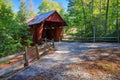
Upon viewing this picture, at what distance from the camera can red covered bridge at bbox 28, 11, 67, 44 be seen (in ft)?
64.0

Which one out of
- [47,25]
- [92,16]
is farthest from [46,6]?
[47,25]

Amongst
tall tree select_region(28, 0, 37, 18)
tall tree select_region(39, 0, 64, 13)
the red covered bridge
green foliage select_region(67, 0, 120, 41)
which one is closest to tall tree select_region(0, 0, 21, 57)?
the red covered bridge

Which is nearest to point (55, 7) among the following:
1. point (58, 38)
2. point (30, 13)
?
point (30, 13)

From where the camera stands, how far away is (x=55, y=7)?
47594mm

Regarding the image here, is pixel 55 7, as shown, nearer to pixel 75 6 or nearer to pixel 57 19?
pixel 75 6

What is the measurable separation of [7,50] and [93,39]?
1280 centimetres

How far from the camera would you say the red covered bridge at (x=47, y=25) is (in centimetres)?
1950

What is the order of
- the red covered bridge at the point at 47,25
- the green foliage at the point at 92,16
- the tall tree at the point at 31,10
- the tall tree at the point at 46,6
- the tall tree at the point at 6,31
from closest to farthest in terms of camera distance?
the tall tree at the point at 6,31 < the red covered bridge at the point at 47,25 < the green foliage at the point at 92,16 < the tall tree at the point at 46,6 < the tall tree at the point at 31,10

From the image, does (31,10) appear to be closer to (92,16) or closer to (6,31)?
(92,16)

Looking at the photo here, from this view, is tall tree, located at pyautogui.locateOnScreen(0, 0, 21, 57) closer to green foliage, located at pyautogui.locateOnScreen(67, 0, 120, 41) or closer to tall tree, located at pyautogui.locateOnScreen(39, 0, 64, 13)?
green foliage, located at pyautogui.locateOnScreen(67, 0, 120, 41)

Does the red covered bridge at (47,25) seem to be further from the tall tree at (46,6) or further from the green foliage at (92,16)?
the tall tree at (46,6)

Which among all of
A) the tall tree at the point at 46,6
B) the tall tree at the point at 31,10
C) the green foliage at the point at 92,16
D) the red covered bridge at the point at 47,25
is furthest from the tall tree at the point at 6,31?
the tall tree at the point at 31,10

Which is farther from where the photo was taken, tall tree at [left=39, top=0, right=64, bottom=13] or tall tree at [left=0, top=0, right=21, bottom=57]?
tall tree at [left=39, top=0, right=64, bottom=13]

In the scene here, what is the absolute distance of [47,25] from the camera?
22609 mm
